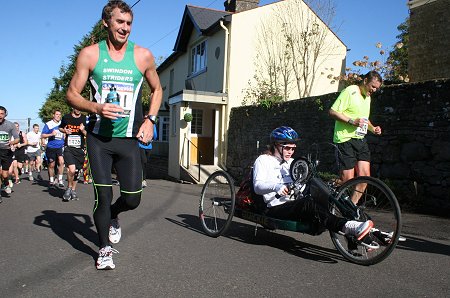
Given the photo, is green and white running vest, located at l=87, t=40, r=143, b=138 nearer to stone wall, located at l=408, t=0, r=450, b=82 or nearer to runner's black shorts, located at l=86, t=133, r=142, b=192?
runner's black shorts, located at l=86, t=133, r=142, b=192

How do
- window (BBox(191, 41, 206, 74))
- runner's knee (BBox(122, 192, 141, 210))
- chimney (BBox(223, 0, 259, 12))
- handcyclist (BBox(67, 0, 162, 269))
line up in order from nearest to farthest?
1. handcyclist (BBox(67, 0, 162, 269))
2. runner's knee (BBox(122, 192, 141, 210))
3. chimney (BBox(223, 0, 259, 12))
4. window (BBox(191, 41, 206, 74))

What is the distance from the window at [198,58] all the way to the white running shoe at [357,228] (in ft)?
58.0

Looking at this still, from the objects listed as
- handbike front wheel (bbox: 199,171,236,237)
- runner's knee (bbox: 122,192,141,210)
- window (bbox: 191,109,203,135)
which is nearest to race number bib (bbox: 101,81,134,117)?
runner's knee (bbox: 122,192,141,210)

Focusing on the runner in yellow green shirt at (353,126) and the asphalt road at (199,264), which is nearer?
the asphalt road at (199,264)

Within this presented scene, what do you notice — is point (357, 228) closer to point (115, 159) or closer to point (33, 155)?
point (115, 159)

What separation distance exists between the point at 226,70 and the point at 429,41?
7.71 m

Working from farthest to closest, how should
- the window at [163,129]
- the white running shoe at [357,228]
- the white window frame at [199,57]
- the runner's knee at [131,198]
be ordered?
1. the window at [163,129]
2. the white window frame at [199,57]
3. the runner's knee at [131,198]
4. the white running shoe at [357,228]

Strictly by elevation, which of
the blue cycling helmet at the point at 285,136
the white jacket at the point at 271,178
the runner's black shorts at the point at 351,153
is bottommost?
the white jacket at the point at 271,178

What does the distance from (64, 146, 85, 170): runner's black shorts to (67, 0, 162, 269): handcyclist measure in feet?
17.3

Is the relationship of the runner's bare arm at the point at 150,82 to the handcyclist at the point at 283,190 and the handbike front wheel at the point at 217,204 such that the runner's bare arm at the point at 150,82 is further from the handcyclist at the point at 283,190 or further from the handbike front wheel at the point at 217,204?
the handbike front wheel at the point at 217,204

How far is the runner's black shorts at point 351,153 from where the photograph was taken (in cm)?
556

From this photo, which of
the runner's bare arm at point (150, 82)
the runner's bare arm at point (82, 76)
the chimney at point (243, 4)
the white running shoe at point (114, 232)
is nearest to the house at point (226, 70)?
the chimney at point (243, 4)

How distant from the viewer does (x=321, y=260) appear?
171 inches

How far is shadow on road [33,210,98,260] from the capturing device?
15.9ft
